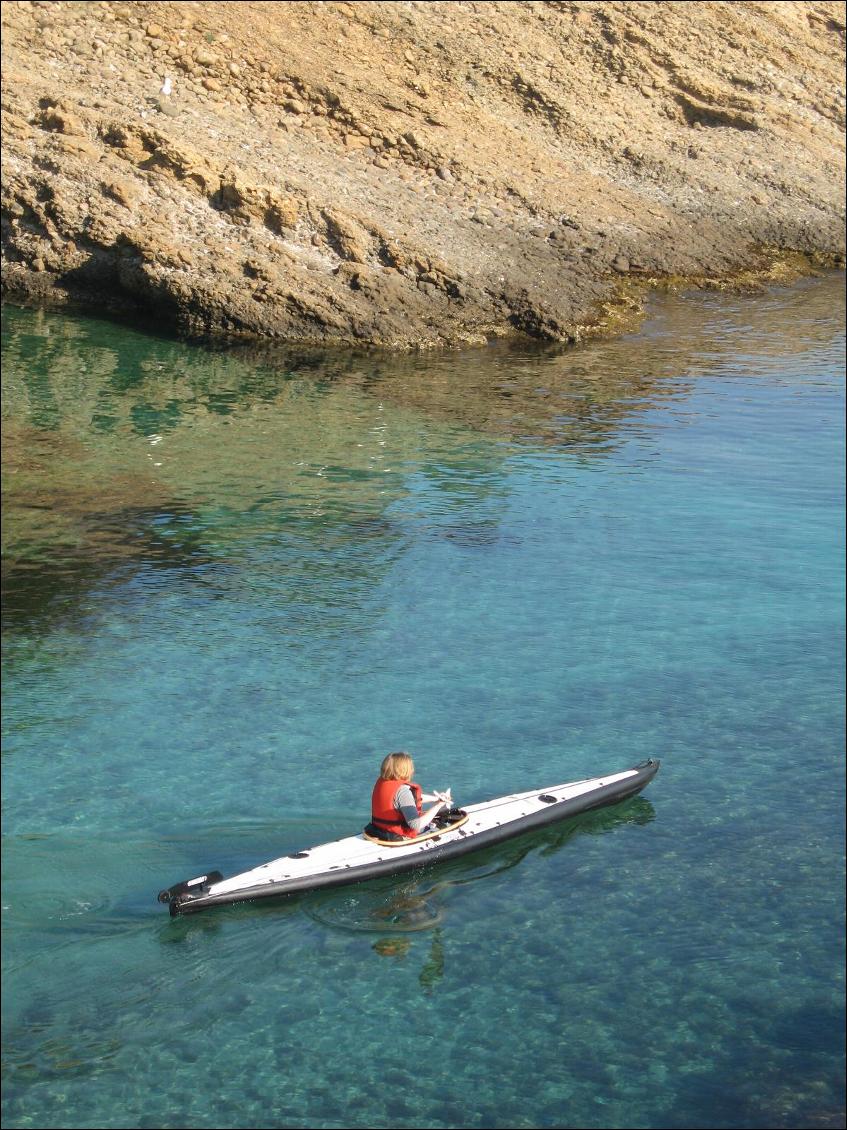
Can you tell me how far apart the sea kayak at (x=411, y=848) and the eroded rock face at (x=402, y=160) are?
1674 cm

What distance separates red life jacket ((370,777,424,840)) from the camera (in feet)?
34.2

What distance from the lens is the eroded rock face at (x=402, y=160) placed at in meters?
27.0

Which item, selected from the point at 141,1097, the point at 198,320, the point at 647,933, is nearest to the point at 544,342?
the point at 198,320

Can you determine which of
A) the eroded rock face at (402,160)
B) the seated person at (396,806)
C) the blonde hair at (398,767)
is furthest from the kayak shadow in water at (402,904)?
the eroded rock face at (402,160)

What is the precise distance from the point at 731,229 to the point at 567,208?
536 centimetres

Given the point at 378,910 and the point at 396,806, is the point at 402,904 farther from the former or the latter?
the point at 396,806

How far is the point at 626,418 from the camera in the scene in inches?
907

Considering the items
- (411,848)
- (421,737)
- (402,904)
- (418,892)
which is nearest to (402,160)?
(421,737)

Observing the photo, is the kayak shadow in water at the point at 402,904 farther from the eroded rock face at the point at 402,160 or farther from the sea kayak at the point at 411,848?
the eroded rock face at the point at 402,160

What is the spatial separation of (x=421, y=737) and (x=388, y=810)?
92.0 inches

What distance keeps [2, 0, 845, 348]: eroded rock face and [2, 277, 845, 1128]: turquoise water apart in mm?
3874

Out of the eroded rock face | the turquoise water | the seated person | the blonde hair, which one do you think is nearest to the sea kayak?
the seated person

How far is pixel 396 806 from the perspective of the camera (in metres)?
10.4

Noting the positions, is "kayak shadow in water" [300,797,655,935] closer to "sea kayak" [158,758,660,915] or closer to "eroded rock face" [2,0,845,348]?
"sea kayak" [158,758,660,915]
